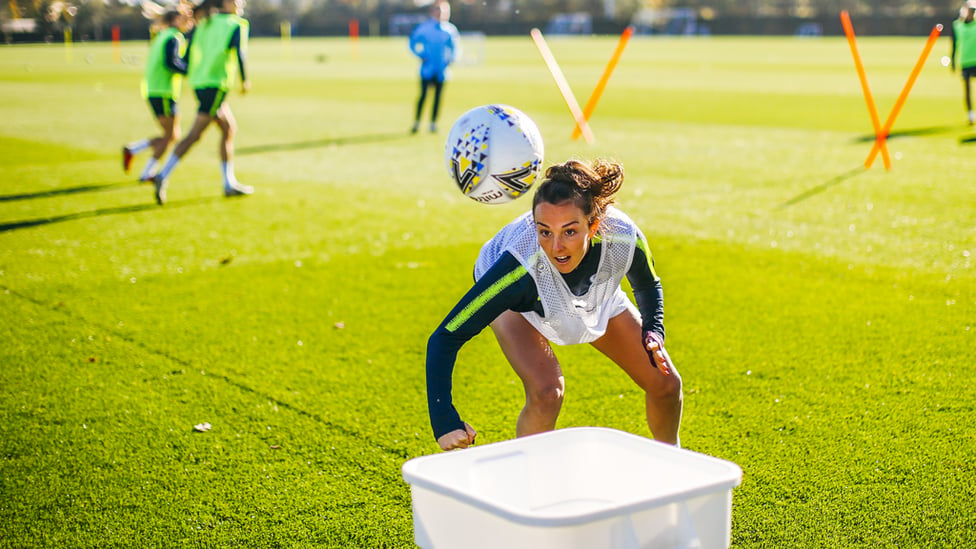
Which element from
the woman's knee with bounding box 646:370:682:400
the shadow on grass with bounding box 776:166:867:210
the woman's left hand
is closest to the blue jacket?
the shadow on grass with bounding box 776:166:867:210

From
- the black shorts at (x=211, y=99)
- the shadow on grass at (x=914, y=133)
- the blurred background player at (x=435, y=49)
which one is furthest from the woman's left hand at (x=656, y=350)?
the blurred background player at (x=435, y=49)

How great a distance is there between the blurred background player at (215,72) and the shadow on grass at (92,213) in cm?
20

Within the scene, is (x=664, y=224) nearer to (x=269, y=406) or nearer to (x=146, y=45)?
(x=269, y=406)

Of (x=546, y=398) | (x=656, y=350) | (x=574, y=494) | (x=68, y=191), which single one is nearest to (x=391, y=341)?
(x=546, y=398)

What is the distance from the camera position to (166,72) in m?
13.0

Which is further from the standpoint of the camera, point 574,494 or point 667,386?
point 667,386

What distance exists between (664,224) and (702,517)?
25.3 feet

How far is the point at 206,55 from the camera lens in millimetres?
12195

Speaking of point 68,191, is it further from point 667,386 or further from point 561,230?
point 561,230

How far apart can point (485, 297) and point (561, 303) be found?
1.38ft

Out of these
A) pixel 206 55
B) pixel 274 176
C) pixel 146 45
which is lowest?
pixel 146 45

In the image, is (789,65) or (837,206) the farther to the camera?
(789,65)

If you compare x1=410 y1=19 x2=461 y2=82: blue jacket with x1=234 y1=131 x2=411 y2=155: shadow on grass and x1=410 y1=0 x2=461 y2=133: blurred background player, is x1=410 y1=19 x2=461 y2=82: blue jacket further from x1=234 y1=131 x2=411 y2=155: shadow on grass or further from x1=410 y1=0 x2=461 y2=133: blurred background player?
x1=234 y1=131 x2=411 y2=155: shadow on grass

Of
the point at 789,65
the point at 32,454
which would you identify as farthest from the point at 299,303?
the point at 789,65
